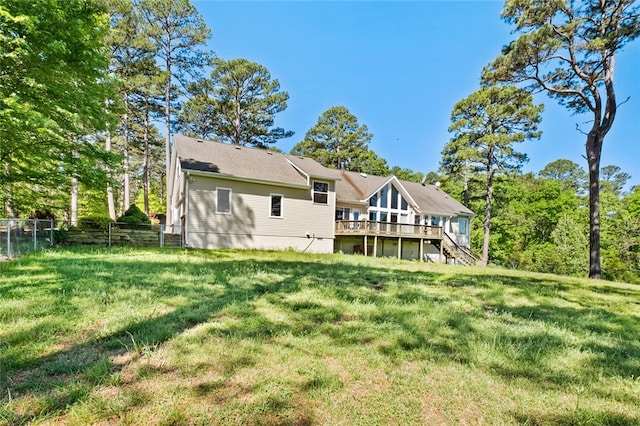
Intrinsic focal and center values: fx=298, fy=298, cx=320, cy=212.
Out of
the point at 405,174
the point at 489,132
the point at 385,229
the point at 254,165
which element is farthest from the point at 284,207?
the point at 405,174

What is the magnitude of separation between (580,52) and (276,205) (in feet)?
47.8

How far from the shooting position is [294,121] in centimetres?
3142

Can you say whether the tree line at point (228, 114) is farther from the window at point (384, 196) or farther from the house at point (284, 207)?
the window at point (384, 196)

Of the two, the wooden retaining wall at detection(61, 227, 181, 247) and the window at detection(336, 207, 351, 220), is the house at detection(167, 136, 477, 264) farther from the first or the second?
the wooden retaining wall at detection(61, 227, 181, 247)

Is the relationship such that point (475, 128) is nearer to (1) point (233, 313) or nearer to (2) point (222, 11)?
(2) point (222, 11)

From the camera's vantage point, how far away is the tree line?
8617 millimetres

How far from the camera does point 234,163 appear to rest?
51.5 ft

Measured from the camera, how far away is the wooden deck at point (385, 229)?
61.1 ft

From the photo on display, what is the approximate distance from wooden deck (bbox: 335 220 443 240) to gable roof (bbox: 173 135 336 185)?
423 cm

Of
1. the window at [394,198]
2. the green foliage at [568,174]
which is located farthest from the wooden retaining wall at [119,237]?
the green foliage at [568,174]

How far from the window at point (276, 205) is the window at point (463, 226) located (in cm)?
1712

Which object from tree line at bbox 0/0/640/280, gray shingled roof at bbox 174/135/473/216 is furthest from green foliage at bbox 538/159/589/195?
gray shingled roof at bbox 174/135/473/216

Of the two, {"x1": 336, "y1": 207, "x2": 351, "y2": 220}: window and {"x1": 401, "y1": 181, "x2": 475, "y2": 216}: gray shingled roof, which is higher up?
{"x1": 401, "y1": 181, "x2": 475, "y2": 216}: gray shingled roof

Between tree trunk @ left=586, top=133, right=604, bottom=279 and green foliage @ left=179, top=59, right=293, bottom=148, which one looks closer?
tree trunk @ left=586, top=133, right=604, bottom=279
